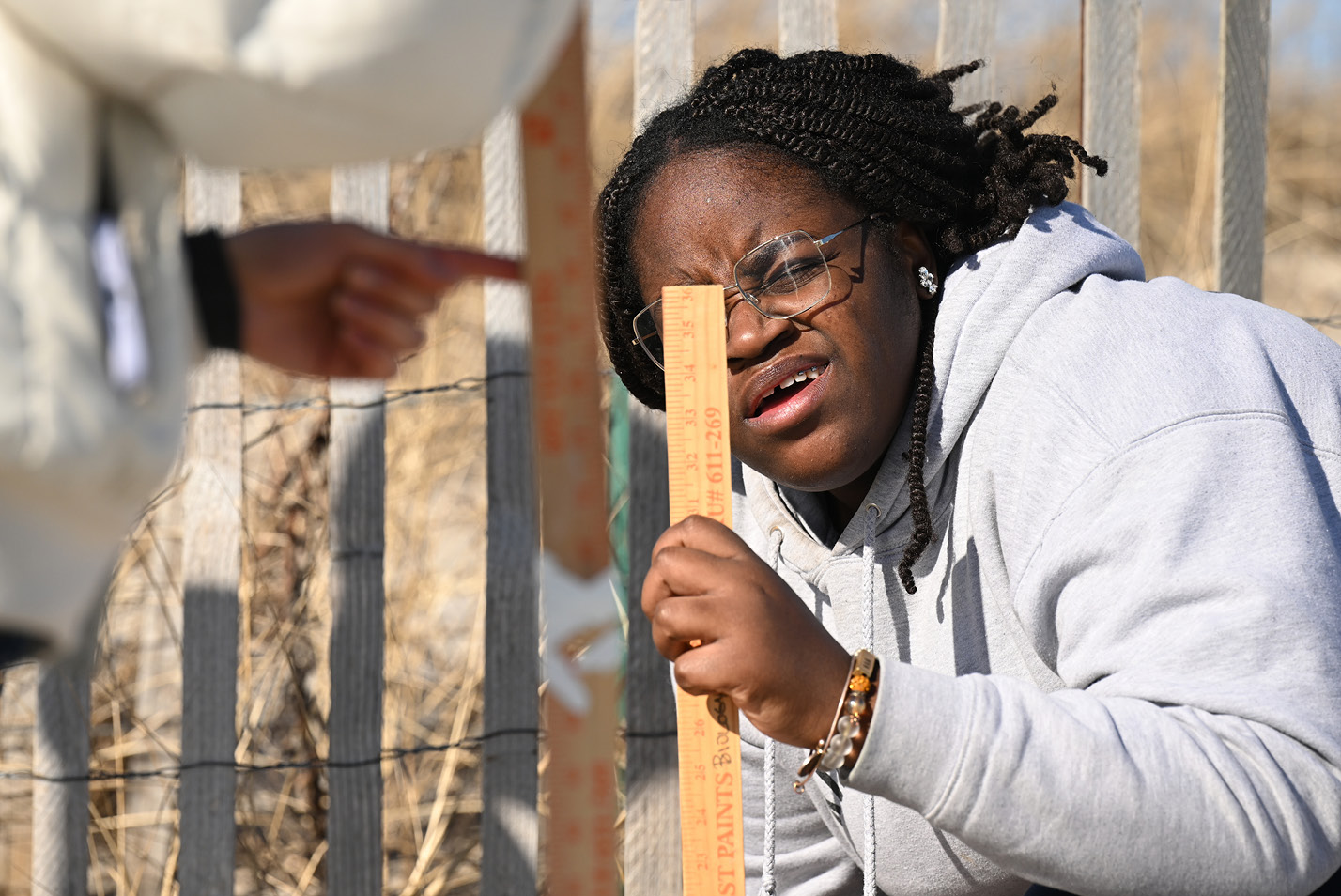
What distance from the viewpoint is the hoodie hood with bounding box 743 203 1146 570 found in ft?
5.91

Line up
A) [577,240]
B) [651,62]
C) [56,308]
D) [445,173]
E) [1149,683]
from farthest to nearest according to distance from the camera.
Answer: [445,173], [651,62], [1149,683], [577,240], [56,308]

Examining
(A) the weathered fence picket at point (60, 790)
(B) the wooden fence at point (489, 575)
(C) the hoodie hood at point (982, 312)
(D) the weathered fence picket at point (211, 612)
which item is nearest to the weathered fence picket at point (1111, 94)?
(B) the wooden fence at point (489, 575)

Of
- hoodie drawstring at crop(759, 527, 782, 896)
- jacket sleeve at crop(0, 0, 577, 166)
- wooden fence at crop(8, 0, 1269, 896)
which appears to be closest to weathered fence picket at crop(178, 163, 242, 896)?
wooden fence at crop(8, 0, 1269, 896)

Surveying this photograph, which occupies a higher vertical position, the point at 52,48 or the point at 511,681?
the point at 52,48

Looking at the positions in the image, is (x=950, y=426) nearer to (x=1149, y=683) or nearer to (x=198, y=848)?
(x=1149, y=683)

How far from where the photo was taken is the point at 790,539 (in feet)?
6.86

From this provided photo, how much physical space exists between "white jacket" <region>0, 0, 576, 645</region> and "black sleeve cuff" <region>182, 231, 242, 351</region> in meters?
0.06

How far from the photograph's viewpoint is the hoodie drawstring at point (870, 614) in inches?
72.7

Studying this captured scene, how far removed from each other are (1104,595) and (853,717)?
345 millimetres

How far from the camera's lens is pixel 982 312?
1.81 m

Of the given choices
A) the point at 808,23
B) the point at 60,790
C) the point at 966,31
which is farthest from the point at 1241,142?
the point at 60,790

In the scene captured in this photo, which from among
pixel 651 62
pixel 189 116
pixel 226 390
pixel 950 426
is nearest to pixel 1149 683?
pixel 950 426

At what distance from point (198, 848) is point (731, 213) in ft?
4.95

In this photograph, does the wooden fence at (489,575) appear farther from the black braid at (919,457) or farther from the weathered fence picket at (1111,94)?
the black braid at (919,457)
